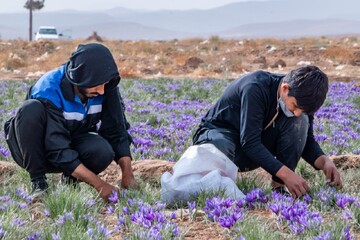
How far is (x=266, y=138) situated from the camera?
4445mm

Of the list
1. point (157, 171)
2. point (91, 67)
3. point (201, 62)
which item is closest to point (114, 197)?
point (91, 67)

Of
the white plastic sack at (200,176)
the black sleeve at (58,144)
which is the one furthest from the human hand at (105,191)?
the white plastic sack at (200,176)

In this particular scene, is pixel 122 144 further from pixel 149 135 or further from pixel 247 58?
pixel 247 58

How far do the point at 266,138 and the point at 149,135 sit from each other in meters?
2.49

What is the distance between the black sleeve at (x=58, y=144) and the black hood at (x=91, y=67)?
→ 0.25 m

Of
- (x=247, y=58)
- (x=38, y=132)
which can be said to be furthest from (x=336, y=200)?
(x=247, y=58)

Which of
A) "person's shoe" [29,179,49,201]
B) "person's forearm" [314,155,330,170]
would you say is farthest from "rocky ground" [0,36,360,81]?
"person's shoe" [29,179,49,201]

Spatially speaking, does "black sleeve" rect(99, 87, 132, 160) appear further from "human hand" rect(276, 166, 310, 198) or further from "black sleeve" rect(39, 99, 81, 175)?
"human hand" rect(276, 166, 310, 198)

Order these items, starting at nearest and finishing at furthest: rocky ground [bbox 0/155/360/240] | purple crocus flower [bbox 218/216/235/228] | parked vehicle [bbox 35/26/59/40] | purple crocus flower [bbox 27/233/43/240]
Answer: purple crocus flower [bbox 27/233/43/240] < purple crocus flower [bbox 218/216/235/228] < rocky ground [bbox 0/155/360/240] < parked vehicle [bbox 35/26/59/40]

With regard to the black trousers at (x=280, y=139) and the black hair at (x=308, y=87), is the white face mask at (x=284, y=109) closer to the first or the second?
the black trousers at (x=280, y=139)

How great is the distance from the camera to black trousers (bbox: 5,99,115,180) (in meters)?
3.94

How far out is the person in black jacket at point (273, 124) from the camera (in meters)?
3.90

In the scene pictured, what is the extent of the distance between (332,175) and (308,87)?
860 millimetres

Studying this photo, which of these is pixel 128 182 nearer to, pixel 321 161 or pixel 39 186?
pixel 39 186
